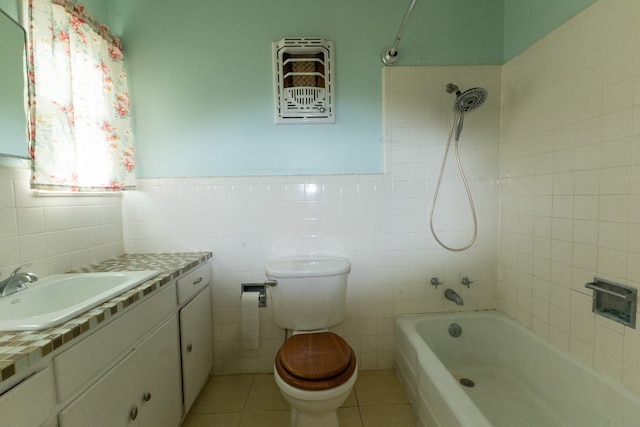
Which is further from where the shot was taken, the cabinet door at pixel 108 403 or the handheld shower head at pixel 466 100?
the handheld shower head at pixel 466 100

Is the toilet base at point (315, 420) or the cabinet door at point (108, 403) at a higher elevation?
the cabinet door at point (108, 403)

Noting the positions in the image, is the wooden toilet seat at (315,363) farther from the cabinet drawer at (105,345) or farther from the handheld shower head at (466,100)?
the handheld shower head at (466,100)

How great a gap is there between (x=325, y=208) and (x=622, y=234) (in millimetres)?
1288

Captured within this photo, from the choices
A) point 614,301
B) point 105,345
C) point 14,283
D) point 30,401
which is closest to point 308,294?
point 105,345

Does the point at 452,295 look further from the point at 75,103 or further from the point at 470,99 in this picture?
the point at 75,103

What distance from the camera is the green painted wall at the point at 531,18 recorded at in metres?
1.21

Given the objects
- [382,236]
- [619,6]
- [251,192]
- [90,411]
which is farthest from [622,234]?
[90,411]

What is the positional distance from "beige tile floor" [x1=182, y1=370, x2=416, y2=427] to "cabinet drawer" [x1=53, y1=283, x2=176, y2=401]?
0.68m

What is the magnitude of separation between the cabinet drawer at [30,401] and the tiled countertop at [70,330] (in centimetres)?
4

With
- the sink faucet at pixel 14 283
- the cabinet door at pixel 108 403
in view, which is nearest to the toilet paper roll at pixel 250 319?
the cabinet door at pixel 108 403

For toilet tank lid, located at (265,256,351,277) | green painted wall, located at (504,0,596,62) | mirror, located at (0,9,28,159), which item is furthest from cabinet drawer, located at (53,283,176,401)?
green painted wall, located at (504,0,596,62)

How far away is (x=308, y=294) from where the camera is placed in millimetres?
1378

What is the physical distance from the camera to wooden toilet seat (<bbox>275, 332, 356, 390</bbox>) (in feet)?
3.38

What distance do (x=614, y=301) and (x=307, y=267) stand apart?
130 cm
